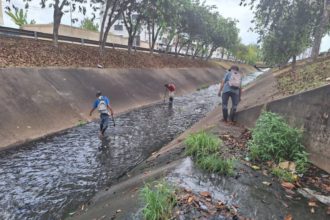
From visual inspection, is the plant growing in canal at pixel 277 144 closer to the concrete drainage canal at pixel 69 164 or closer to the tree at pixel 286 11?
the concrete drainage canal at pixel 69 164

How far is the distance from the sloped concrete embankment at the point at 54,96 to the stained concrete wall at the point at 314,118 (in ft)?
30.4

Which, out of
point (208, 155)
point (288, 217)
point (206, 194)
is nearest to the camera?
point (288, 217)

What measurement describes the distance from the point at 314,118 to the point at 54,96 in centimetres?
1164

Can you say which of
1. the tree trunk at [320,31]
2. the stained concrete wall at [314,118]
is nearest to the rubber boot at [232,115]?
the stained concrete wall at [314,118]

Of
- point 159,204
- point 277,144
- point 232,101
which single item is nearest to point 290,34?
point 232,101

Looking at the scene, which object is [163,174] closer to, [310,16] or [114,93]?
[114,93]

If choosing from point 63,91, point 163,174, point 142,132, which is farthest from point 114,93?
point 163,174

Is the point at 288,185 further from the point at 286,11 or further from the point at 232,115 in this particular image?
the point at 286,11

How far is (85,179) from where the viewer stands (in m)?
7.34

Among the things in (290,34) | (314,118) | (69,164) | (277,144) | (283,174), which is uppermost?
(290,34)

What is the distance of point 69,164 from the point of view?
8.22 m

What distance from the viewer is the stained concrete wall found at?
6.18 m

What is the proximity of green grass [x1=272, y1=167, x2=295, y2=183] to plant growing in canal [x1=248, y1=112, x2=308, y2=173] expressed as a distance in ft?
1.32

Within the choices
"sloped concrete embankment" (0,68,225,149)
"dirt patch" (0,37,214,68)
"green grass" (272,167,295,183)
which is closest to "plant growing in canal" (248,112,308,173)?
"green grass" (272,167,295,183)
